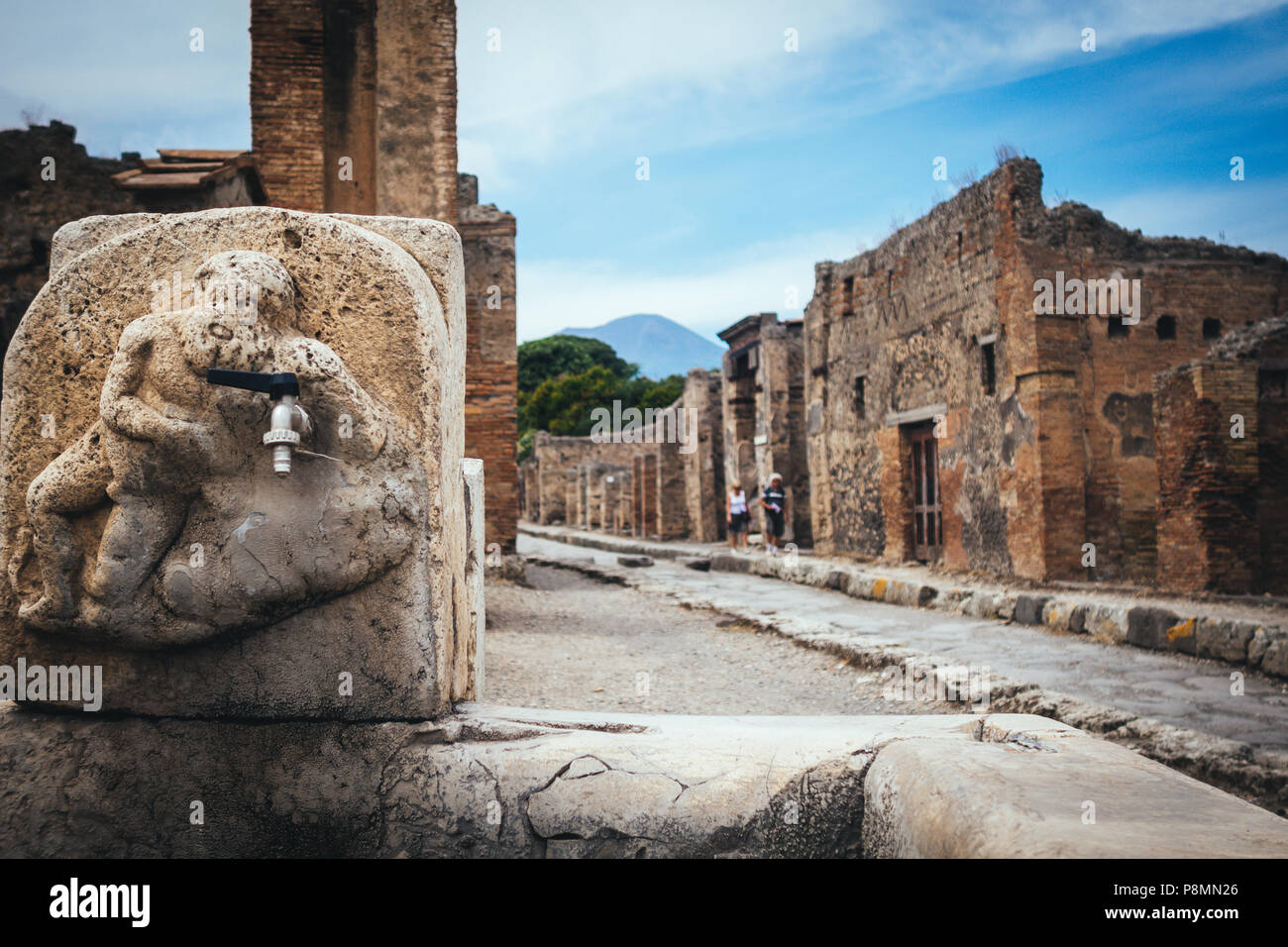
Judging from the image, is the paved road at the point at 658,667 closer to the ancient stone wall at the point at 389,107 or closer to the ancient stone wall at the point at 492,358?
the ancient stone wall at the point at 492,358

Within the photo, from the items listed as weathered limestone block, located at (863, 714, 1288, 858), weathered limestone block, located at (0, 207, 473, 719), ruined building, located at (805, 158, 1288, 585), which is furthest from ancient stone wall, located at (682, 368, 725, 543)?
weathered limestone block, located at (863, 714, 1288, 858)

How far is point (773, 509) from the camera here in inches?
638

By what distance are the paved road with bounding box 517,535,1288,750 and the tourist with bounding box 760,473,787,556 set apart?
5.39 metres

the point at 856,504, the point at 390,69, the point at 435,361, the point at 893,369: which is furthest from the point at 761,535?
the point at 435,361

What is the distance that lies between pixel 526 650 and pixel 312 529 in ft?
16.5

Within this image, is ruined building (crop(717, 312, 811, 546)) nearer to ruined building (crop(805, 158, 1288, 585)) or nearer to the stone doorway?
the stone doorway

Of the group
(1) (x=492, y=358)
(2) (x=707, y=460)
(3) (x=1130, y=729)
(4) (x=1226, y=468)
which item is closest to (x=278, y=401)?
(3) (x=1130, y=729)

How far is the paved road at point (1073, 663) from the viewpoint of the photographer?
4.40 meters

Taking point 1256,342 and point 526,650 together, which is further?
point 1256,342

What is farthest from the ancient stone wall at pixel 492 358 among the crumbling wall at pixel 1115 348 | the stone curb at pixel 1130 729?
the crumbling wall at pixel 1115 348

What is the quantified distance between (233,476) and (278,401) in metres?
0.25
